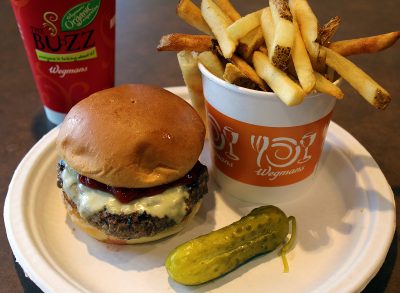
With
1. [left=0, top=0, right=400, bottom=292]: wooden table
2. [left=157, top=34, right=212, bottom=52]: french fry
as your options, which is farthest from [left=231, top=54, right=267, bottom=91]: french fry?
[left=0, top=0, right=400, bottom=292]: wooden table

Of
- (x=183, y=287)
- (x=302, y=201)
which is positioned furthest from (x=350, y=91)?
(x=183, y=287)

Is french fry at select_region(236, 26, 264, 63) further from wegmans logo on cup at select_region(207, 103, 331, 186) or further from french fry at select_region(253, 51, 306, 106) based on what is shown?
wegmans logo on cup at select_region(207, 103, 331, 186)

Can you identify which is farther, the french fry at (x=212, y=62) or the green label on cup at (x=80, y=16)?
the green label on cup at (x=80, y=16)

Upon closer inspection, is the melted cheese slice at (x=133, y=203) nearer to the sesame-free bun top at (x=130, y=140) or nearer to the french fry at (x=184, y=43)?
the sesame-free bun top at (x=130, y=140)

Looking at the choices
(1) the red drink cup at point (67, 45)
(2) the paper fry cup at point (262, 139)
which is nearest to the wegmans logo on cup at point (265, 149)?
(2) the paper fry cup at point (262, 139)

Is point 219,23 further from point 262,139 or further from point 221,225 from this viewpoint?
point 221,225

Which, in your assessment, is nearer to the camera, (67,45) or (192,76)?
(192,76)

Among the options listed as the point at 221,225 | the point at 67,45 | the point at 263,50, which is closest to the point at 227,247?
the point at 221,225
